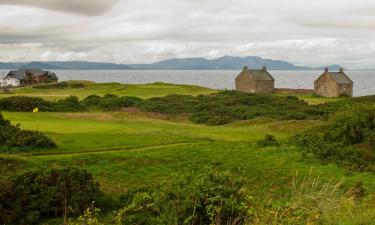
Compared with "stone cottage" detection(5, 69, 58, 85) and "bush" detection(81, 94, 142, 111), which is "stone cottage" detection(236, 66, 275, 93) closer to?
"bush" detection(81, 94, 142, 111)

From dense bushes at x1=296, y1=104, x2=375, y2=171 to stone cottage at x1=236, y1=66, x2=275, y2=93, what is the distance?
63.1m

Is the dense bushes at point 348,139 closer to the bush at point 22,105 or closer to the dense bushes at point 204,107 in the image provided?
the dense bushes at point 204,107

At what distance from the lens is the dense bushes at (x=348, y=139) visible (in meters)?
20.6

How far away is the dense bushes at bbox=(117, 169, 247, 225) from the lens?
1084 cm

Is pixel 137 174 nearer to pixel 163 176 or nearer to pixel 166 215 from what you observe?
pixel 163 176

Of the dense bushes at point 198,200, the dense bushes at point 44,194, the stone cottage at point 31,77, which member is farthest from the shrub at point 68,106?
the stone cottage at point 31,77

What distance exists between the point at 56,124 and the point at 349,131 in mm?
18157

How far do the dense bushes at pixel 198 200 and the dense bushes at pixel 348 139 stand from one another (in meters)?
9.57

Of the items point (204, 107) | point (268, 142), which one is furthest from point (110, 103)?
point (268, 142)

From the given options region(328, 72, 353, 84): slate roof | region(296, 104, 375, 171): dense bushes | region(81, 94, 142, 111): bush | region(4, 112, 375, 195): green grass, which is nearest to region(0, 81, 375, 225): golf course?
region(4, 112, 375, 195): green grass

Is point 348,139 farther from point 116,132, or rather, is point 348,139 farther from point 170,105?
point 170,105

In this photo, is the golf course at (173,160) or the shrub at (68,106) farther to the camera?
the shrub at (68,106)

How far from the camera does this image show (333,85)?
274ft

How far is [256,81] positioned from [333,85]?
Result: 13.2m
